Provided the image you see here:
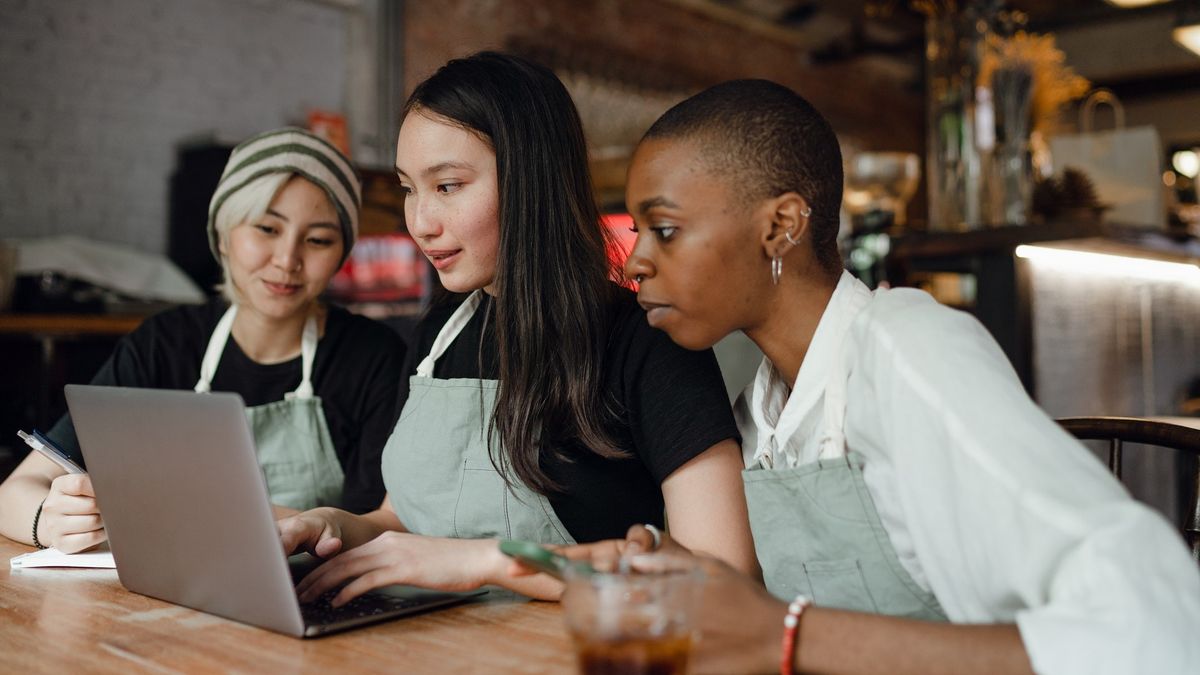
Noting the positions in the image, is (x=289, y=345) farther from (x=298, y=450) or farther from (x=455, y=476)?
(x=455, y=476)

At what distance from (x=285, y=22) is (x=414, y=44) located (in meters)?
0.78

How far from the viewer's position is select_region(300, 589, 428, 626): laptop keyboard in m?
1.05

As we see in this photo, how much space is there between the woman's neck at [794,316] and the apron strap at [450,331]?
21.1 inches

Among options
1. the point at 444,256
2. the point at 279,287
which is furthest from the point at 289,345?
the point at 444,256

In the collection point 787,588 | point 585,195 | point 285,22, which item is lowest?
point 787,588

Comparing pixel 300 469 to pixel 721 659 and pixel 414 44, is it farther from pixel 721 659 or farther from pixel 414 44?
pixel 414 44

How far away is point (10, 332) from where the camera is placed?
146 inches

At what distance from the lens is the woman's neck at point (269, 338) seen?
1982 millimetres

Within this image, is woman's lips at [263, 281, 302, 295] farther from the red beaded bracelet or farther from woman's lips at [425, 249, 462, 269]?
the red beaded bracelet

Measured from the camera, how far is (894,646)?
33.2 inches

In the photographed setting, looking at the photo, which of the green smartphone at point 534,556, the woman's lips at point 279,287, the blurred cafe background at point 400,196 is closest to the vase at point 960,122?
the blurred cafe background at point 400,196

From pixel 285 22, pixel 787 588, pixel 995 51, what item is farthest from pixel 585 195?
pixel 285 22

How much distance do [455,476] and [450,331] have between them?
0.87 ft

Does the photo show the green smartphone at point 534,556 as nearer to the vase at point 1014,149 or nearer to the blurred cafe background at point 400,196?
the blurred cafe background at point 400,196
